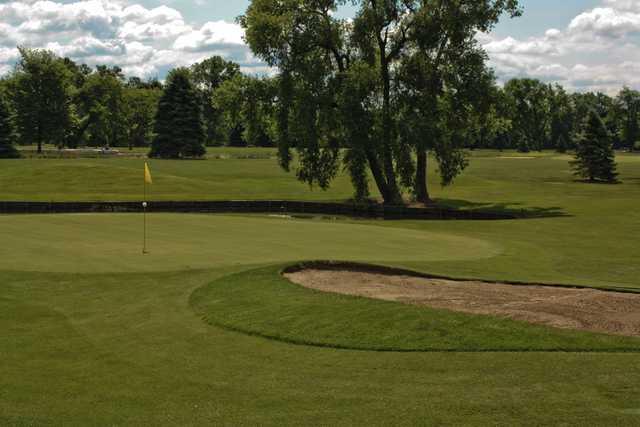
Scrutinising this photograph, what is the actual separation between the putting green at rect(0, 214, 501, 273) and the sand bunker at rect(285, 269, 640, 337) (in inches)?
101

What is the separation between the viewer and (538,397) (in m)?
9.10

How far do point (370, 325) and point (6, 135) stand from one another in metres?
85.5

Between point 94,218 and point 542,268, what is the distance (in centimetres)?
1973

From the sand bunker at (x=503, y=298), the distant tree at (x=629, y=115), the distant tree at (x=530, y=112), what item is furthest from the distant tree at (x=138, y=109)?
the sand bunker at (x=503, y=298)

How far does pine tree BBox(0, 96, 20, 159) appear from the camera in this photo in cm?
8712

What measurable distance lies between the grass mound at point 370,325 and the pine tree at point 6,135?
8025cm

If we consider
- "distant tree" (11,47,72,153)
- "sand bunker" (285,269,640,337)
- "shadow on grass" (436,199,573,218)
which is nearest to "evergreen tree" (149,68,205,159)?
"distant tree" (11,47,72,153)

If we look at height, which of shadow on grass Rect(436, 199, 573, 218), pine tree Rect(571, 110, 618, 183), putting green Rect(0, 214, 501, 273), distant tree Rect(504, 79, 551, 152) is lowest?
putting green Rect(0, 214, 501, 273)

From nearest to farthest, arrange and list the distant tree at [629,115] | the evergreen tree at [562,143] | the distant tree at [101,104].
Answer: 1. the distant tree at [101,104]
2. the distant tree at [629,115]
3. the evergreen tree at [562,143]

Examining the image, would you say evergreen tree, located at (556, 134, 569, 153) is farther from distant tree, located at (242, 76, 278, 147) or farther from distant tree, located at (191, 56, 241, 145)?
distant tree, located at (242, 76, 278, 147)

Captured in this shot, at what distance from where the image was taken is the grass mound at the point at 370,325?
1156 cm

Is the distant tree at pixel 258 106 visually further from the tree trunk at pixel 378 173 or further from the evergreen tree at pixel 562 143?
the evergreen tree at pixel 562 143

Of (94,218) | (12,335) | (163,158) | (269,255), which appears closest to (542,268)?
(269,255)

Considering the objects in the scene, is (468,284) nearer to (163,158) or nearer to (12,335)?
(12,335)
